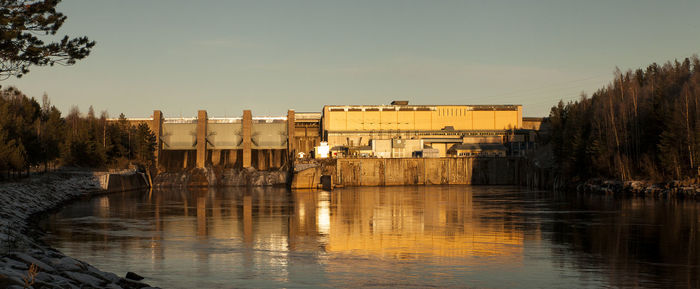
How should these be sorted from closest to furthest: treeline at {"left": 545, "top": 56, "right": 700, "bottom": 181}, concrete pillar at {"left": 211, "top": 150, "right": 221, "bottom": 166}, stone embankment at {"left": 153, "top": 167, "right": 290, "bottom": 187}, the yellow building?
treeline at {"left": 545, "top": 56, "right": 700, "bottom": 181}
stone embankment at {"left": 153, "top": 167, "right": 290, "bottom": 187}
concrete pillar at {"left": 211, "top": 150, "right": 221, "bottom": 166}
the yellow building

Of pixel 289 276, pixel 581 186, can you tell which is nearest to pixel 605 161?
pixel 581 186

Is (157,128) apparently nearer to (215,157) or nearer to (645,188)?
(215,157)

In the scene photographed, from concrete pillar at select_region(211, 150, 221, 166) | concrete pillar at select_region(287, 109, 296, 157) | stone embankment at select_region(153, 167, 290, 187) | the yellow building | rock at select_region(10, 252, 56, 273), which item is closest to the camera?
rock at select_region(10, 252, 56, 273)

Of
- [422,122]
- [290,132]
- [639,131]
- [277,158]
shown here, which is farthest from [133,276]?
[422,122]

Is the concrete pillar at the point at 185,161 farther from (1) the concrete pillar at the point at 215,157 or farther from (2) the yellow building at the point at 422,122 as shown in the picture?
(2) the yellow building at the point at 422,122

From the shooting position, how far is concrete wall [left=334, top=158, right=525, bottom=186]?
386 ft

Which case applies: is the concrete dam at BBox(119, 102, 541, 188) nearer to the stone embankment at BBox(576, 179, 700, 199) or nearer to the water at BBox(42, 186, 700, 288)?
the stone embankment at BBox(576, 179, 700, 199)

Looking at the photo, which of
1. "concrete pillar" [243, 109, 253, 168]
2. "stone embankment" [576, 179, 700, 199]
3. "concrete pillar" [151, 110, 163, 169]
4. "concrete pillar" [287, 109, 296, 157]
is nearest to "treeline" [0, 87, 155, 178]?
"concrete pillar" [151, 110, 163, 169]

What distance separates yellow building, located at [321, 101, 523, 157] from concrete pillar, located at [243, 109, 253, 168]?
13828 millimetres

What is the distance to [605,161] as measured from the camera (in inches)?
3361

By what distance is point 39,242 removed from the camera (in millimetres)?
31781

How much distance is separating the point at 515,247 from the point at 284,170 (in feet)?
303

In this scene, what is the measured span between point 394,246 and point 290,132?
97.6m

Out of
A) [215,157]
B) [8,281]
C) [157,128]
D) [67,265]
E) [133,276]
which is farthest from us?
[157,128]
